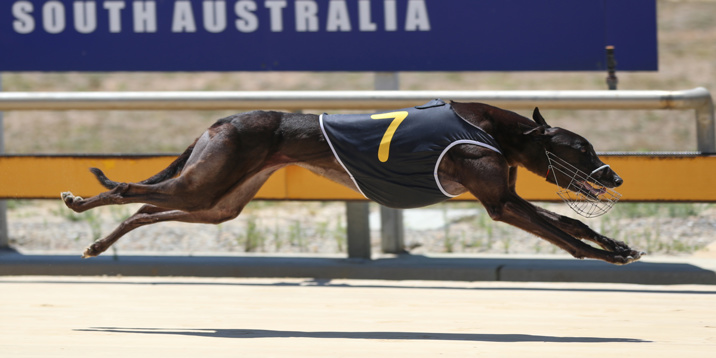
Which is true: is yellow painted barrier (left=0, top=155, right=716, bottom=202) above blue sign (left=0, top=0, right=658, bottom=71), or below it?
below

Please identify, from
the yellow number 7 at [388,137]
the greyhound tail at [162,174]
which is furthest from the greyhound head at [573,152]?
the greyhound tail at [162,174]

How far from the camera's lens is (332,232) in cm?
932

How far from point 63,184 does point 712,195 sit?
4.53 meters

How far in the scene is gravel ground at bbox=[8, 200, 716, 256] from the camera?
8516 mm

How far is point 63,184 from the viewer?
7.69 metres

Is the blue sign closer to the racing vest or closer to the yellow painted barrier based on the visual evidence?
the yellow painted barrier

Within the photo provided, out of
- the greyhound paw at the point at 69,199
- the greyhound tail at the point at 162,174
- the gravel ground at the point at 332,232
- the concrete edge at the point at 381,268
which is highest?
the greyhound tail at the point at 162,174

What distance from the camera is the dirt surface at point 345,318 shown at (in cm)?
514

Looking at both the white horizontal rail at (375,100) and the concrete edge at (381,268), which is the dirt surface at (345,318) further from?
the white horizontal rail at (375,100)

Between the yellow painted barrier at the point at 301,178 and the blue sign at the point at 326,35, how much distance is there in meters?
1.06

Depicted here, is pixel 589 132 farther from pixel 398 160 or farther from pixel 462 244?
pixel 398 160

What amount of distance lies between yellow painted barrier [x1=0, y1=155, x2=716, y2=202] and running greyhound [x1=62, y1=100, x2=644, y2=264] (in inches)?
55.0

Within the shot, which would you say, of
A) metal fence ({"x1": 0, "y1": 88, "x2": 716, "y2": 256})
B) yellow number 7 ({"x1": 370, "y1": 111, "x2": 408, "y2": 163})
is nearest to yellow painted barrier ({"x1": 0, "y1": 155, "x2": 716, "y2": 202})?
metal fence ({"x1": 0, "y1": 88, "x2": 716, "y2": 256})

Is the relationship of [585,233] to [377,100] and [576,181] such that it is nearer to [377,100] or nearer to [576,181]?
A: [576,181]
